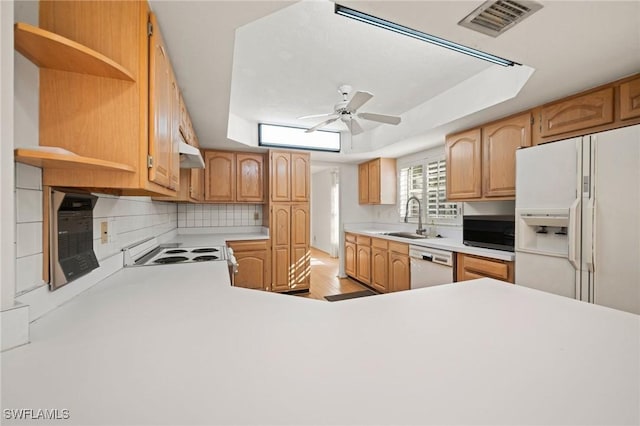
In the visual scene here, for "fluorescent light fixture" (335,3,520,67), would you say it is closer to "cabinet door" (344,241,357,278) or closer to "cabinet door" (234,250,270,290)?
"cabinet door" (234,250,270,290)

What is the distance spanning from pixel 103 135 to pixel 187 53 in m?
0.80

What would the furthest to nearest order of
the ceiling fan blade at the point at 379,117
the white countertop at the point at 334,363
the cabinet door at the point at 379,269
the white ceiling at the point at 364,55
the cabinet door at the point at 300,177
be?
the cabinet door at the point at 300,177, the cabinet door at the point at 379,269, the ceiling fan blade at the point at 379,117, the white ceiling at the point at 364,55, the white countertop at the point at 334,363

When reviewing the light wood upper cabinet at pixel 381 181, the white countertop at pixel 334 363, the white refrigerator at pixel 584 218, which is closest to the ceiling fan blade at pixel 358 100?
the white refrigerator at pixel 584 218

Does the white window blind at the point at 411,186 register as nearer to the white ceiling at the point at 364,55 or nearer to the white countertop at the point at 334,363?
the white ceiling at the point at 364,55

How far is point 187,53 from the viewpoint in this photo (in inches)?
58.6

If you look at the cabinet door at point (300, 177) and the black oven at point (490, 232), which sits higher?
the cabinet door at point (300, 177)

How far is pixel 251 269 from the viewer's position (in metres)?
3.67

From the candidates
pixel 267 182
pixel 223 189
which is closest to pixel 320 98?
pixel 267 182

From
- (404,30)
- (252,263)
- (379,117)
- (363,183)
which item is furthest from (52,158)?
(363,183)

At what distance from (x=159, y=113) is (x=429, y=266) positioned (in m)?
2.83

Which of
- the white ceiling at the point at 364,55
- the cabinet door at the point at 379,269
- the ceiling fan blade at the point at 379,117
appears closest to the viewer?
the white ceiling at the point at 364,55

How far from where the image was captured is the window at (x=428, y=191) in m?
3.55

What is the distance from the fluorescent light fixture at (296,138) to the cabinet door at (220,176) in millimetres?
573

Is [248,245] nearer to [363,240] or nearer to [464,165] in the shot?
[363,240]
